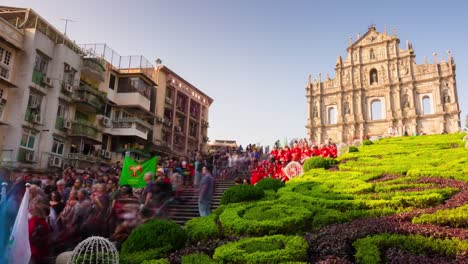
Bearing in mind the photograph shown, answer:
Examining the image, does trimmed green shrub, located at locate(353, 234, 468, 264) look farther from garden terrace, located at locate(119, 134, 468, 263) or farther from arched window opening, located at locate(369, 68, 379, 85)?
arched window opening, located at locate(369, 68, 379, 85)

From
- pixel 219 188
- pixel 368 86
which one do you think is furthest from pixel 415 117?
pixel 219 188

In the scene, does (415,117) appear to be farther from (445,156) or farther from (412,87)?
(445,156)

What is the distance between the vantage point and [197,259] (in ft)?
23.3

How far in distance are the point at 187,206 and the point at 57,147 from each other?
1782 centimetres

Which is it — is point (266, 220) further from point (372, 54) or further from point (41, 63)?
point (372, 54)

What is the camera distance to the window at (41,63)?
26672 mm

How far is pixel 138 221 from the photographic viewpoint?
10352mm

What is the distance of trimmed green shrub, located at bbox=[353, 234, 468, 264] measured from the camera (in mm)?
6320

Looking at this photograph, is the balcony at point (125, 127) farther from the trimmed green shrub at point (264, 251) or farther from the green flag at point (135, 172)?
the trimmed green shrub at point (264, 251)

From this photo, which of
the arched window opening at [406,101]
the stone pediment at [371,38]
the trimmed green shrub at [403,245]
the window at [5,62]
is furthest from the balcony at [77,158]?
the stone pediment at [371,38]

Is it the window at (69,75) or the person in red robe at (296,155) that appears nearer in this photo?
the person in red robe at (296,155)

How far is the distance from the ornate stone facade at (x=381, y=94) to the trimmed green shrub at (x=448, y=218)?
137ft

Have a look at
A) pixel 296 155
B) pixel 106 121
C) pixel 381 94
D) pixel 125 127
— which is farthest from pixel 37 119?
pixel 381 94

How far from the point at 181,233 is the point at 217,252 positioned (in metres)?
1.45
